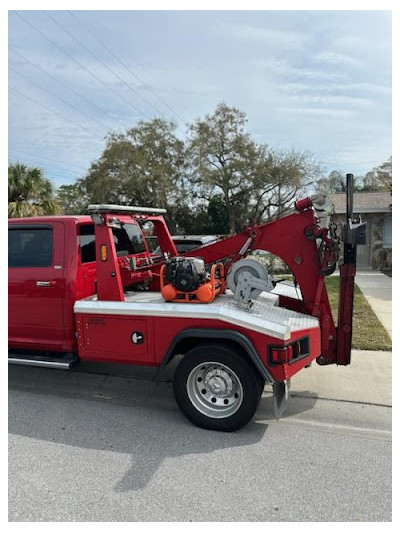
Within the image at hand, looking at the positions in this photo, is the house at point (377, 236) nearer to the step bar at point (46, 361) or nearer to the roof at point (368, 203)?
the roof at point (368, 203)

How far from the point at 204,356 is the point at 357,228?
1.94 meters

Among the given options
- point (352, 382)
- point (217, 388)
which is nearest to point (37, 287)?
point (217, 388)

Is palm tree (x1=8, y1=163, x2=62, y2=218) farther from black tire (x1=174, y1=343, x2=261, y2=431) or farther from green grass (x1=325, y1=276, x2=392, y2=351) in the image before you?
black tire (x1=174, y1=343, x2=261, y2=431)

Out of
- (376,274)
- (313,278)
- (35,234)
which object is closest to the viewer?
(313,278)

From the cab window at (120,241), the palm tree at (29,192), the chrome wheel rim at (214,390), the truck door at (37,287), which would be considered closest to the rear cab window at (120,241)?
the cab window at (120,241)

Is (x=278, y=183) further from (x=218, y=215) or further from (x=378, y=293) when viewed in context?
(x=378, y=293)

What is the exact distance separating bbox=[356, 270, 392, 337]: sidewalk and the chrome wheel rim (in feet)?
14.6

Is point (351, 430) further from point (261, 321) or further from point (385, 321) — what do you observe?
point (385, 321)

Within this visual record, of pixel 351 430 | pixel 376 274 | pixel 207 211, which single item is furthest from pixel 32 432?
pixel 207 211

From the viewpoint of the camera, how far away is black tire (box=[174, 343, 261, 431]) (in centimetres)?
379

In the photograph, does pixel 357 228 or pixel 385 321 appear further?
pixel 385 321

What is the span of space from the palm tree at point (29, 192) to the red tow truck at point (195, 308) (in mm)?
12609

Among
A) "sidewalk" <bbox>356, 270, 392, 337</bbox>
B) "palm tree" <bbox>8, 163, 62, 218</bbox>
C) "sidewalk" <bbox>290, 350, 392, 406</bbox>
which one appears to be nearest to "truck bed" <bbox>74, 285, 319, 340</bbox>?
"sidewalk" <bbox>290, 350, 392, 406</bbox>

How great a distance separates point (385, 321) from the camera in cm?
812
